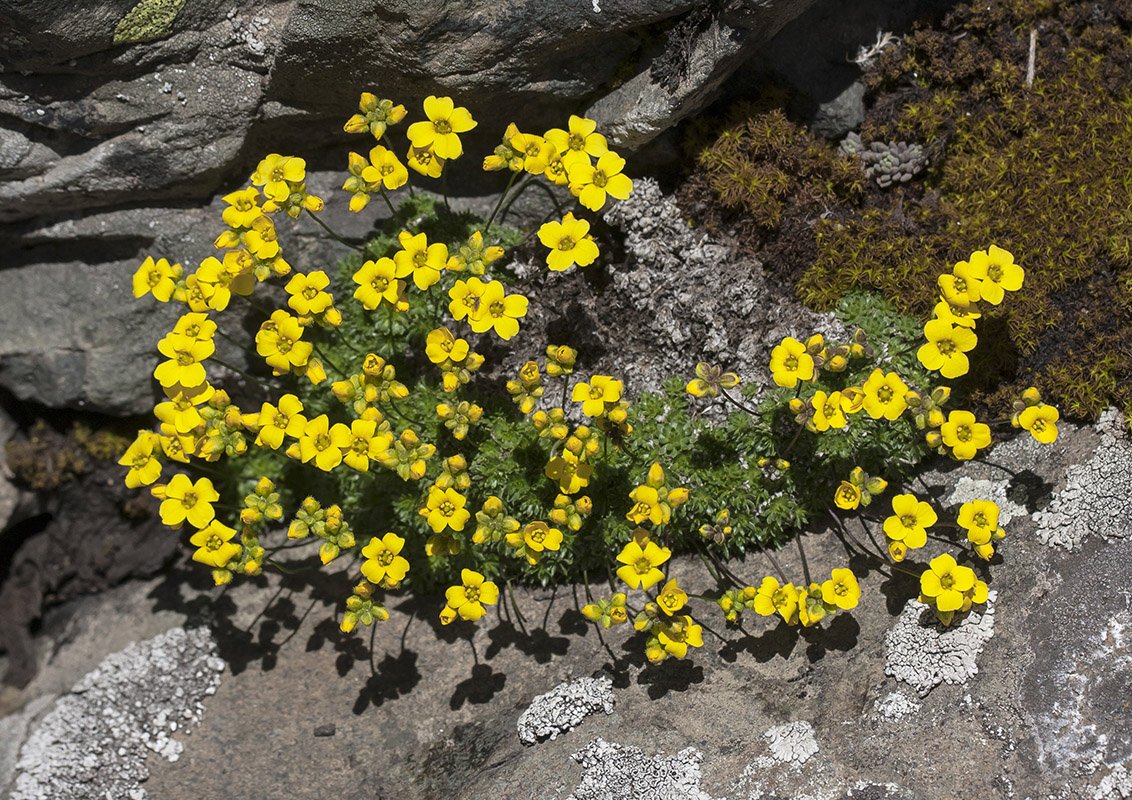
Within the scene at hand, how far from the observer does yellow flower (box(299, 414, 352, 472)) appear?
4816 millimetres

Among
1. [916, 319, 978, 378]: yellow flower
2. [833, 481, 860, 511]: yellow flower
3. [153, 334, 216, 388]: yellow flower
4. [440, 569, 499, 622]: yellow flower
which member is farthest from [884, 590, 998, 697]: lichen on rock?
[153, 334, 216, 388]: yellow flower

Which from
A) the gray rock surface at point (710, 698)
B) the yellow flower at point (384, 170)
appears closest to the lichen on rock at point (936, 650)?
→ the gray rock surface at point (710, 698)

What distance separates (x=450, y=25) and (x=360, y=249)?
5.43 ft

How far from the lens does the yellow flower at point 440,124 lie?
4945mm

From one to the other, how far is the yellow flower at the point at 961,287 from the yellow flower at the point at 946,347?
0.43 feet

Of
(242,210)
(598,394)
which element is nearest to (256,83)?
(242,210)

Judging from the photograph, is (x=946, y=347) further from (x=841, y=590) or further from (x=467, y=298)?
(x=467, y=298)

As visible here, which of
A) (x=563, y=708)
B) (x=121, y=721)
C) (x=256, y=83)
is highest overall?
(x=256, y=83)

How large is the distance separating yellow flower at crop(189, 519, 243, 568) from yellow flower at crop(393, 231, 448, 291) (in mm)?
1780

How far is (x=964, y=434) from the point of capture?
4.72 metres

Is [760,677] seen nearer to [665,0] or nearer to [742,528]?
[742,528]

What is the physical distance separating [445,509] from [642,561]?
1116mm

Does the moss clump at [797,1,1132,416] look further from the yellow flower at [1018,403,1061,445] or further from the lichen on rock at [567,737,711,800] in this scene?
the lichen on rock at [567,737,711,800]

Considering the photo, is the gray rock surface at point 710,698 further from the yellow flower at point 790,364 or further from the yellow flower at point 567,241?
the yellow flower at point 567,241
